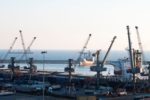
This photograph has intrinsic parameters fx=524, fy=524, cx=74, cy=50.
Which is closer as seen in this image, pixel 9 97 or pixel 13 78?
pixel 9 97

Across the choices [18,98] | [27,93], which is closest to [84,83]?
[27,93]

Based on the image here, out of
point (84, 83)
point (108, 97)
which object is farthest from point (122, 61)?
point (108, 97)

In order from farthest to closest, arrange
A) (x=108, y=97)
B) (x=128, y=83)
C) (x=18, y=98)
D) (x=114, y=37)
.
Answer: (x=114, y=37) < (x=128, y=83) < (x=108, y=97) < (x=18, y=98)

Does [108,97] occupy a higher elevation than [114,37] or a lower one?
lower

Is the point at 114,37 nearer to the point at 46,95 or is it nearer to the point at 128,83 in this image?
the point at 128,83

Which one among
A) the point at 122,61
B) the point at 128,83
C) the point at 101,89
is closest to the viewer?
the point at 101,89

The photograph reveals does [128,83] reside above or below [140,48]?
below

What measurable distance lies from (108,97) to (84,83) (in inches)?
990

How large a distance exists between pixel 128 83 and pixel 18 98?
3196 centimetres

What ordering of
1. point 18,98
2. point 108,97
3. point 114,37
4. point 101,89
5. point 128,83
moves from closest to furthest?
point 18,98
point 108,97
point 101,89
point 128,83
point 114,37

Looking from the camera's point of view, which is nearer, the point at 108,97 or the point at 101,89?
the point at 108,97

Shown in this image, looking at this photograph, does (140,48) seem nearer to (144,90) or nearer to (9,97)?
(144,90)

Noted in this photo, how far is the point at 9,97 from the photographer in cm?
6344

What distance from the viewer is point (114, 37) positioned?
334 ft
